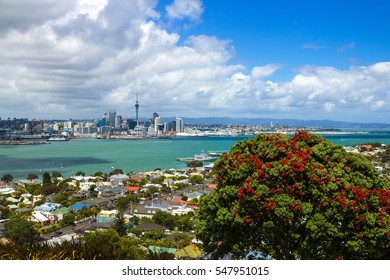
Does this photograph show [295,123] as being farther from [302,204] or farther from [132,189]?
[302,204]

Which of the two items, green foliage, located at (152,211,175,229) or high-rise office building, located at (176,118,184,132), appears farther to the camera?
high-rise office building, located at (176,118,184,132)

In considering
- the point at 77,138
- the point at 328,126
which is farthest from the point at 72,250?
the point at 77,138

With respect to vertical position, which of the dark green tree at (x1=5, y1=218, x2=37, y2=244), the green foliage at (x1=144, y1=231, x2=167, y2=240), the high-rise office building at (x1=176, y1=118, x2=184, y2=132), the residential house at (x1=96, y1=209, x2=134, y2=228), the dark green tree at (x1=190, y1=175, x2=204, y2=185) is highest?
the high-rise office building at (x1=176, y1=118, x2=184, y2=132)

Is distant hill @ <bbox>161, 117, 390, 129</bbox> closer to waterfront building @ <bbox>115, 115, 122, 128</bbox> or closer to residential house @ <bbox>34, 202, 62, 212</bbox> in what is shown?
waterfront building @ <bbox>115, 115, 122, 128</bbox>

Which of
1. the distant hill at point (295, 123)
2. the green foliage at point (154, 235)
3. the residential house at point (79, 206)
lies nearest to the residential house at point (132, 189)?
the residential house at point (79, 206)

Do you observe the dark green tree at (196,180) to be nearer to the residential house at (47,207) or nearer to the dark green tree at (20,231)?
the residential house at (47,207)

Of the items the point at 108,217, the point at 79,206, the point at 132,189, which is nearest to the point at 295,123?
the point at 132,189

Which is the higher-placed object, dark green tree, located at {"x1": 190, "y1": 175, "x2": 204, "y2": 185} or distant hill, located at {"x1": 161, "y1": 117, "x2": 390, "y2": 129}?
distant hill, located at {"x1": 161, "y1": 117, "x2": 390, "y2": 129}

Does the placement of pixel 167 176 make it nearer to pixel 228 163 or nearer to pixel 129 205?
pixel 129 205

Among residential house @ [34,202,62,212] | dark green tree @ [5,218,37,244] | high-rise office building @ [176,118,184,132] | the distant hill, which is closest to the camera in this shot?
dark green tree @ [5,218,37,244]

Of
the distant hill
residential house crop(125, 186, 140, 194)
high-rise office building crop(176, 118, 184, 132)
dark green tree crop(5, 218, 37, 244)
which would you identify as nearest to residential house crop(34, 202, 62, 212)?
dark green tree crop(5, 218, 37, 244)
